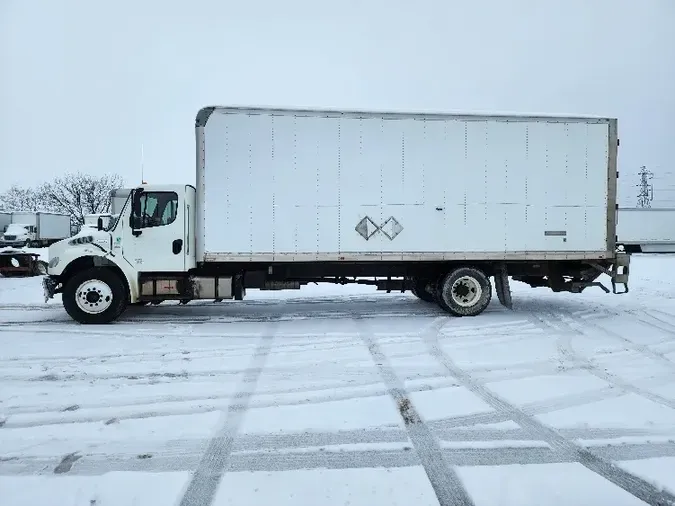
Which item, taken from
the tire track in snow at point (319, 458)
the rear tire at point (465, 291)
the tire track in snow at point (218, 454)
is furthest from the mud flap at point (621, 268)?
the tire track in snow at point (218, 454)

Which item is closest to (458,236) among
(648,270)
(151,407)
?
(151,407)

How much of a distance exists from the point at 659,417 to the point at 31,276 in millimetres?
20281

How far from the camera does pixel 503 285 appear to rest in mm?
9789

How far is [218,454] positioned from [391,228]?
5894mm

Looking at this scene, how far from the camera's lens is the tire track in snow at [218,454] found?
→ 10.7 ft

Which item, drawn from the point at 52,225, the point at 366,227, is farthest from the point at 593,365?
the point at 52,225

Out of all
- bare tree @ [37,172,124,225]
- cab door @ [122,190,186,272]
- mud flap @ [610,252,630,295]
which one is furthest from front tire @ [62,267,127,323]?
bare tree @ [37,172,124,225]

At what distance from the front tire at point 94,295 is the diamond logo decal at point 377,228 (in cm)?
462

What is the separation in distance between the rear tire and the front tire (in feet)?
20.4

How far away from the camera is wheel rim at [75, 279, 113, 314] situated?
8922 mm

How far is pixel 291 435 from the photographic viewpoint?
422 cm

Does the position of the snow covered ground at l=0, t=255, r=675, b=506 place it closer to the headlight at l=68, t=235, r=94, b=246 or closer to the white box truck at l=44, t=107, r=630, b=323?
the white box truck at l=44, t=107, r=630, b=323

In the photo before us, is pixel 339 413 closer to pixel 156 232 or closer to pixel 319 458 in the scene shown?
pixel 319 458

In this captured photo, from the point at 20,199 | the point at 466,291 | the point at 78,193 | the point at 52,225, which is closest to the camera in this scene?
the point at 466,291
